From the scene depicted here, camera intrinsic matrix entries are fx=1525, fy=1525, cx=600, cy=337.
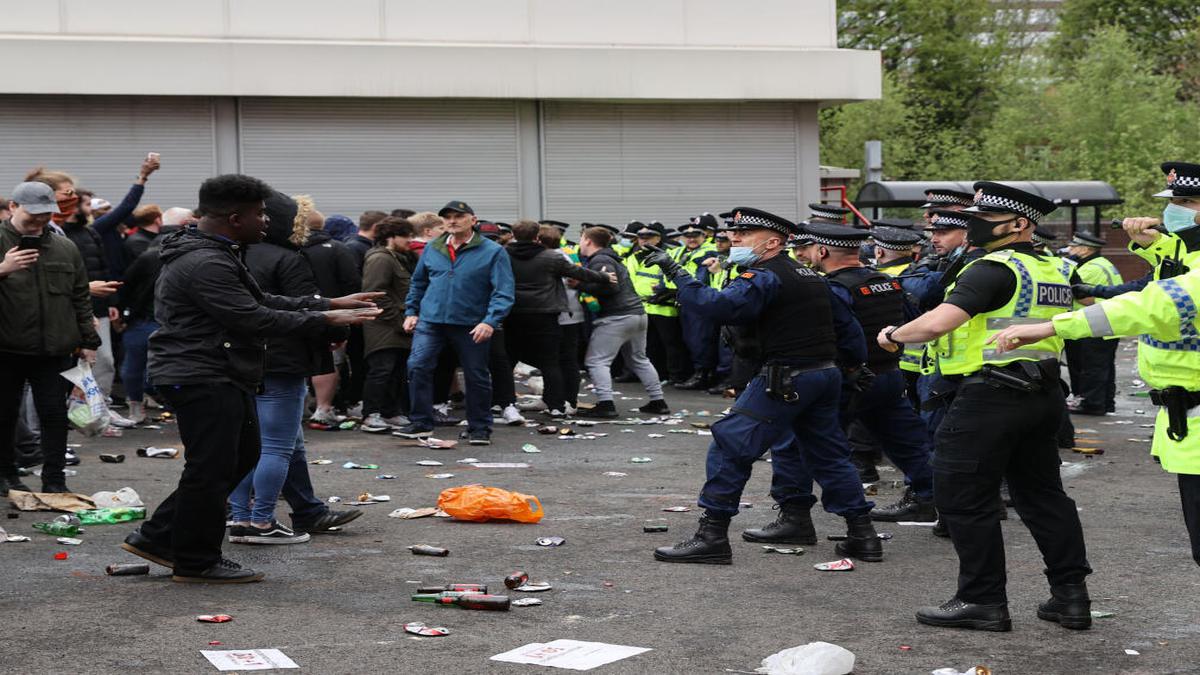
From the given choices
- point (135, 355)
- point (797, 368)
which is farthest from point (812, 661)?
point (135, 355)

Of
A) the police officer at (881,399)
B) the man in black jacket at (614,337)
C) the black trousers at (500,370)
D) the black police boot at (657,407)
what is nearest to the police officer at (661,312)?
the man in black jacket at (614,337)

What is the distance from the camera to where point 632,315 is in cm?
1513

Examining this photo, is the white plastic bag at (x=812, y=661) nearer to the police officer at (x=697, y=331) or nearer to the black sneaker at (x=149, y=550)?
the black sneaker at (x=149, y=550)

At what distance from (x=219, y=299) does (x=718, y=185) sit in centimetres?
1820

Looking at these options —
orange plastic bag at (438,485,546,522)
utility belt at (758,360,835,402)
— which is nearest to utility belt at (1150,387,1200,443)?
utility belt at (758,360,835,402)

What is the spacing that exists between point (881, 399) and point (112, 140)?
15.8m

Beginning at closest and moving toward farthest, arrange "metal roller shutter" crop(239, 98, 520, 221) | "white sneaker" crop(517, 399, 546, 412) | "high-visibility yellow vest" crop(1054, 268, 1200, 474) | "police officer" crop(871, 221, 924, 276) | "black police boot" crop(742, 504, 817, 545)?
1. "high-visibility yellow vest" crop(1054, 268, 1200, 474)
2. "black police boot" crop(742, 504, 817, 545)
3. "police officer" crop(871, 221, 924, 276)
4. "white sneaker" crop(517, 399, 546, 412)
5. "metal roller shutter" crop(239, 98, 520, 221)

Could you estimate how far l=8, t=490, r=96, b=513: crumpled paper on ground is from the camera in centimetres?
917

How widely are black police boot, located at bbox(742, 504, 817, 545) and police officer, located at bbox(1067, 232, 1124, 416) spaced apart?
725 cm

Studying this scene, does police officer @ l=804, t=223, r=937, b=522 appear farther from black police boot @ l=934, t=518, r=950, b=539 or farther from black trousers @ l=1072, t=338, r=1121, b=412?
black trousers @ l=1072, t=338, r=1121, b=412

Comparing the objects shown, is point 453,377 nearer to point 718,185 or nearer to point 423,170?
point 423,170

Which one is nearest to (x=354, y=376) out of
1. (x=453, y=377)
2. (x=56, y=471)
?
(x=453, y=377)

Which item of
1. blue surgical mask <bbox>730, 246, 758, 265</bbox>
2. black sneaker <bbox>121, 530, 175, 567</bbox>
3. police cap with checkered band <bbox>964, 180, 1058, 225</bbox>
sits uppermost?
police cap with checkered band <bbox>964, 180, 1058, 225</bbox>

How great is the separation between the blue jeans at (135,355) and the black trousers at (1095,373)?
889 centimetres
